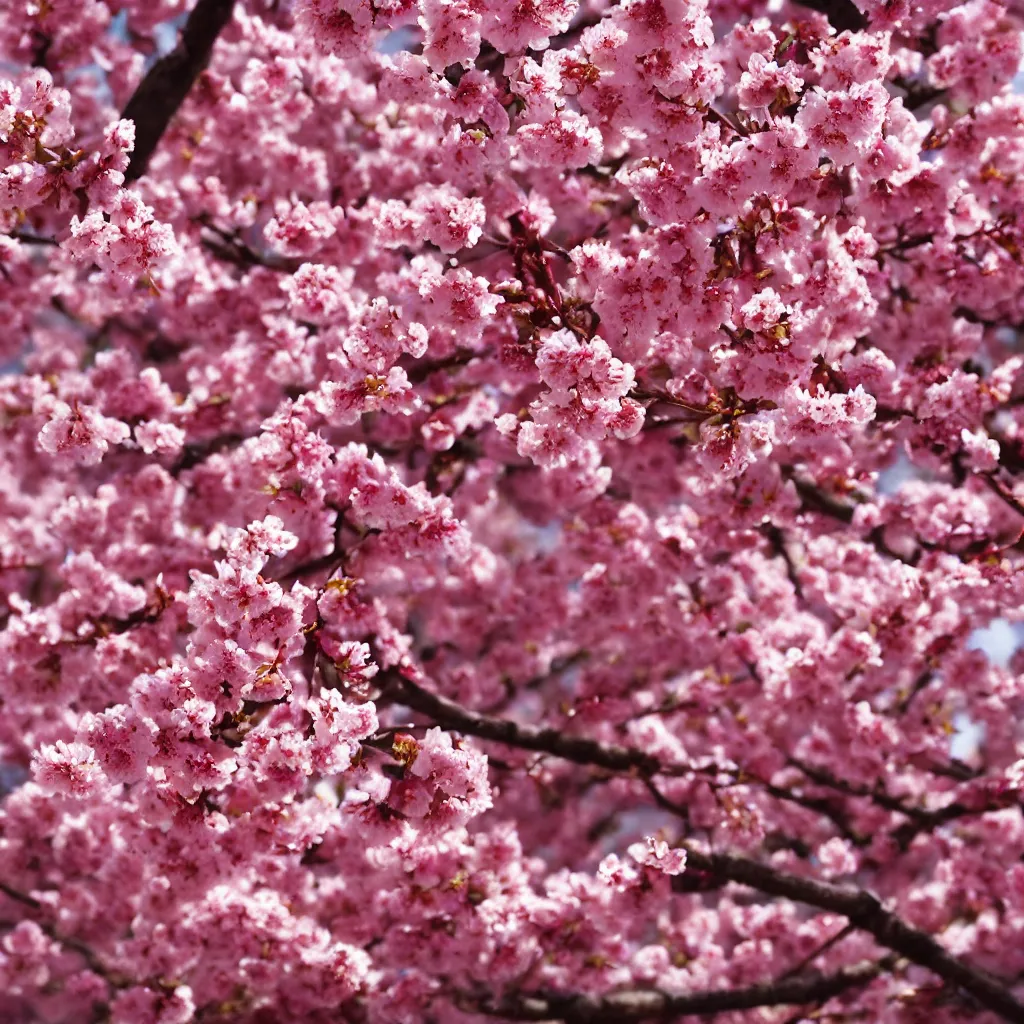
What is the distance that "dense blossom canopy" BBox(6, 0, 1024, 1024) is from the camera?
4352 mm

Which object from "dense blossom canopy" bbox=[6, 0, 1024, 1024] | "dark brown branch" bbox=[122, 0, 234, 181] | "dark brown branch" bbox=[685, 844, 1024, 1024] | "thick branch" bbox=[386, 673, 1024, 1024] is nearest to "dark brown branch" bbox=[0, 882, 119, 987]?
"dense blossom canopy" bbox=[6, 0, 1024, 1024]

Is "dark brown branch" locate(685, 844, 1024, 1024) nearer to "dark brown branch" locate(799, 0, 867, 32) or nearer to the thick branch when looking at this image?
the thick branch

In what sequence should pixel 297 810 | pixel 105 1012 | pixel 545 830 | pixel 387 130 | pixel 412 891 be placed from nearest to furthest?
pixel 297 810
pixel 412 891
pixel 387 130
pixel 105 1012
pixel 545 830

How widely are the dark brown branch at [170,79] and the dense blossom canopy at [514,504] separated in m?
0.02

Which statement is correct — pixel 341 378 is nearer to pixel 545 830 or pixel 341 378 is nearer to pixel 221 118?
pixel 221 118

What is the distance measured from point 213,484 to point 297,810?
8.60 ft

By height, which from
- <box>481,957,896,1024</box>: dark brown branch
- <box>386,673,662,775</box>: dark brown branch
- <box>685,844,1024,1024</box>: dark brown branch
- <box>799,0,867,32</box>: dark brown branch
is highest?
<box>799,0,867,32</box>: dark brown branch

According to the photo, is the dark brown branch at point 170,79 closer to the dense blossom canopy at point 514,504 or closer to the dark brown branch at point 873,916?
the dense blossom canopy at point 514,504

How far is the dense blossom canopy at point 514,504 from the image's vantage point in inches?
171

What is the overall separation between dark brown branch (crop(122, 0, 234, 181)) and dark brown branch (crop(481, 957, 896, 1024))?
5116 mm

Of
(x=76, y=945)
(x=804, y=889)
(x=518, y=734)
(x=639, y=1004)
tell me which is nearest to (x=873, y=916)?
(x=804, y=889)

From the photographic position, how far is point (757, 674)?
298 inches

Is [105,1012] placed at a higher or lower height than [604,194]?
lower

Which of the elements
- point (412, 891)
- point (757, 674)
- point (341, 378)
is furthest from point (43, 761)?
point (757, 674)
